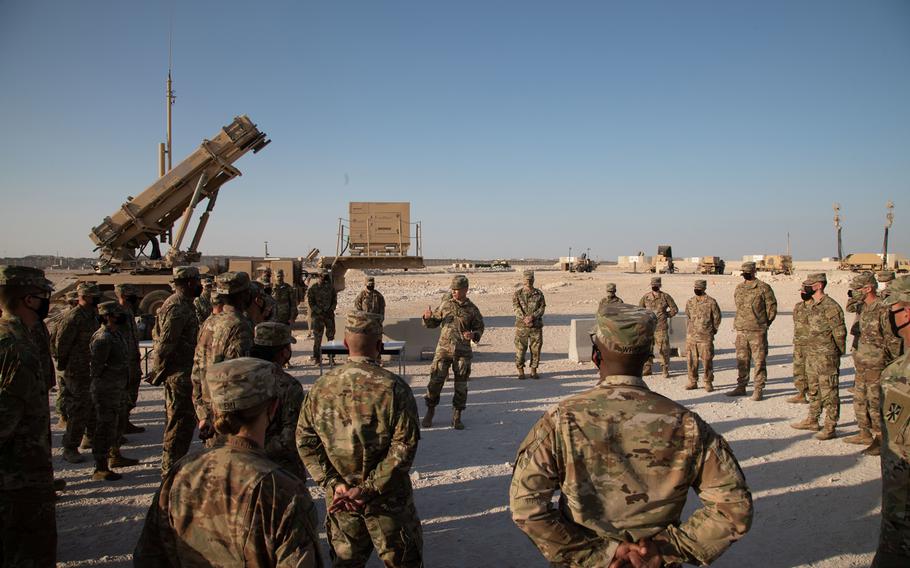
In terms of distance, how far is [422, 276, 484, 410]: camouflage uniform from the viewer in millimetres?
6977

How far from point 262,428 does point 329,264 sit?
45.5 feet

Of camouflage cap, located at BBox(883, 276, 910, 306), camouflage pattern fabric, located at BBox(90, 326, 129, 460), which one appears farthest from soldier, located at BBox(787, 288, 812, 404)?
camouflage pattern fabric, located at BBox(90, 326, 129, 460)

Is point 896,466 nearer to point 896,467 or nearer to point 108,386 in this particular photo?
point 896,467

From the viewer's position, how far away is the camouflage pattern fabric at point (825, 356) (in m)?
6.31

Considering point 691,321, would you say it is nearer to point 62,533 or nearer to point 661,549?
point 661,549

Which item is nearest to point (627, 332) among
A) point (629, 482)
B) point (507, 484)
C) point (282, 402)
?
point (629, 482)

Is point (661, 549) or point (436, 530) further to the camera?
point (436, 530)

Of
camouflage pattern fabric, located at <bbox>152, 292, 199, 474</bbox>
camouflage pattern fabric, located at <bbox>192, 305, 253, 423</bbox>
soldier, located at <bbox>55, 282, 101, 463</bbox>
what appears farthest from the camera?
soldier, located at <bbox>55, 282, 101, 463</bbox>

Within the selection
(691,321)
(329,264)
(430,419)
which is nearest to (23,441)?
(430,419)

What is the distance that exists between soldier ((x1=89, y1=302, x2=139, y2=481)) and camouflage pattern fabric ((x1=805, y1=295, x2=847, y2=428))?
Answer: 7.86 meters

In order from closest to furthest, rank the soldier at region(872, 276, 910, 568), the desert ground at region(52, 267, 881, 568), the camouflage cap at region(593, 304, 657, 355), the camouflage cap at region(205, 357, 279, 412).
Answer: the camouflage cap at region(205, 357, 279, 412) → the camouflage cap at region(593, 304, 657, 355) → the soldier at region(872, 276, 910, 568) → the desert ground at region(52, 267, 881, 568)

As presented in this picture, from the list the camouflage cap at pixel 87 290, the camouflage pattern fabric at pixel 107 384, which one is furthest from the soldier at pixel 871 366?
the camouflage cap at pixel 87 290

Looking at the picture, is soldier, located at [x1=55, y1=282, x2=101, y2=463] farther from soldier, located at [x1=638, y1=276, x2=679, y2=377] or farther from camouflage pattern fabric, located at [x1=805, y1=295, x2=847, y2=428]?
soldier, located at [x1=638, y1=276, x2=679, y2=377]

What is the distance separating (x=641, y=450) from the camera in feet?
6.19
